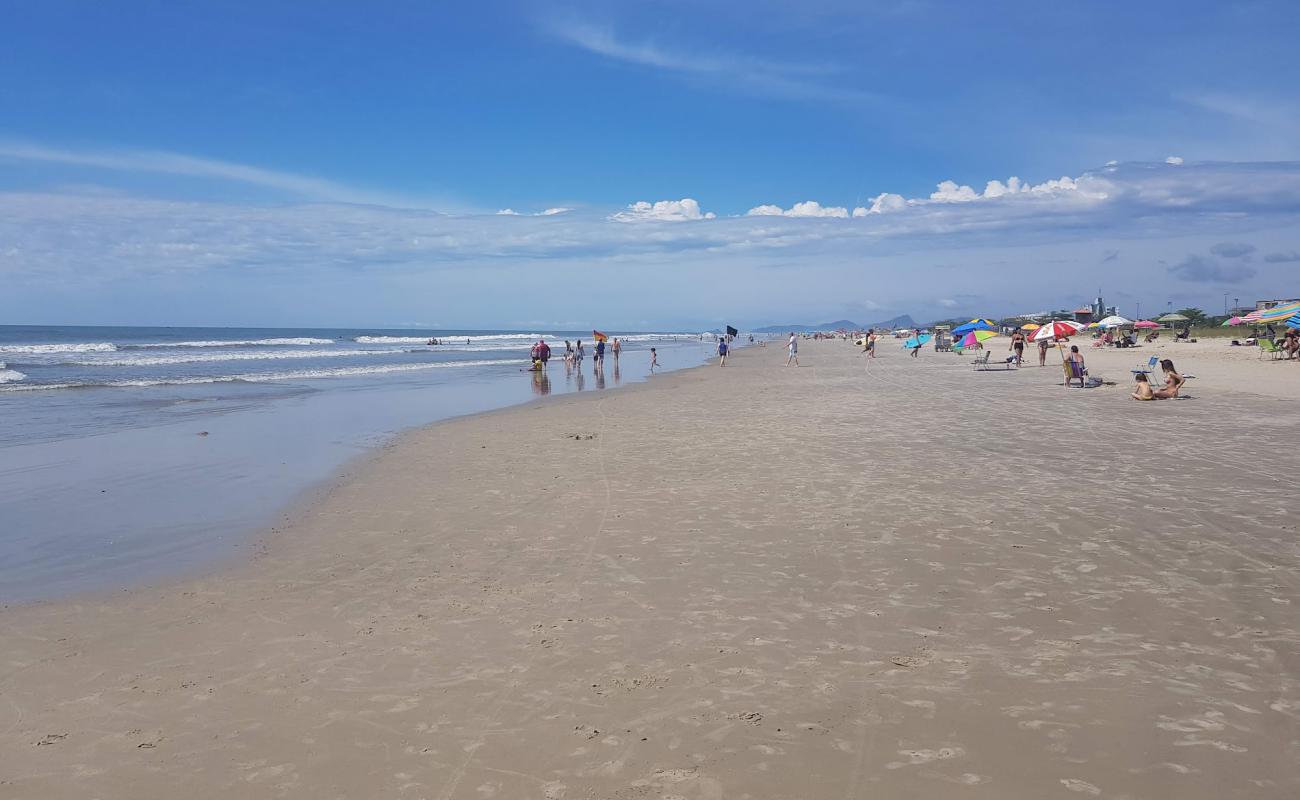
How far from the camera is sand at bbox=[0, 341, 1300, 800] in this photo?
376 centimetres

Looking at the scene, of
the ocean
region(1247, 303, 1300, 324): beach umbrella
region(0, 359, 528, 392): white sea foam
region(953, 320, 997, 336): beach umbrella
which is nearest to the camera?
the ocean

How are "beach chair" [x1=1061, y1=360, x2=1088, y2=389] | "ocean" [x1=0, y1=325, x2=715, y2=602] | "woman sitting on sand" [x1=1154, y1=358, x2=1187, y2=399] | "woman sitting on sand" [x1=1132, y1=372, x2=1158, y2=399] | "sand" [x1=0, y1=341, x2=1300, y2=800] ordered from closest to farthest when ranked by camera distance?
"sand" [x1=0, y1=341, x2=1300, y2=800] < "ocean" [x1=0, y1=325, x2=715, y2=602] < "woman sitting on sand" [x1=1132, y1=372, x2=1158, y2=399] < "woman sitting on sand" [x1=1154, y1=358, x2=1187, y2=399] < "beach chair" [x1=1061, y1=360, x2=1088, y2=389]

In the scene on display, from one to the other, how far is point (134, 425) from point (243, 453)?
233 inches

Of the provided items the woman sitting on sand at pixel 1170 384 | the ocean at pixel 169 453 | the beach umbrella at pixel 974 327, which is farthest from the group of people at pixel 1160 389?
the beach umbrella at pixel 974 327

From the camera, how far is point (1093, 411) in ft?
57.5

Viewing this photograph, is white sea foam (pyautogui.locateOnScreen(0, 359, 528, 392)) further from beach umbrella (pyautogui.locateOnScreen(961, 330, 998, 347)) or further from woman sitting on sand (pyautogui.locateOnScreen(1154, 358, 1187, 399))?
woman sitting on sand (pyautogui.locateOnScreen(1154, 358, 1187, 399))

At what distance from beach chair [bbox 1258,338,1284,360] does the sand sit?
28.2 meters

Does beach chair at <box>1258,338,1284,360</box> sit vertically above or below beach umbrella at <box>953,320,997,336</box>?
below

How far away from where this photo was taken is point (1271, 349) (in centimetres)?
3253

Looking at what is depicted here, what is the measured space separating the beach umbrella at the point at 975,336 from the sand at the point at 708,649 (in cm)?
2604

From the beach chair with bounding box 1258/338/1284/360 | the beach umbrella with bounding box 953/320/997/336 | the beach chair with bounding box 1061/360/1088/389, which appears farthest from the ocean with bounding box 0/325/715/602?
the beach chair with bounding box 1258/338/1284/360

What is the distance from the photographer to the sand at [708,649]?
3764 mm

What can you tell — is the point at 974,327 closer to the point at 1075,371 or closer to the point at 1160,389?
the point at 1075,371

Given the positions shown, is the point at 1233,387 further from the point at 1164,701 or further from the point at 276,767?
the point at 276,767
